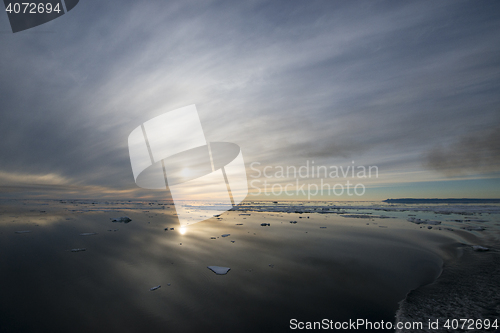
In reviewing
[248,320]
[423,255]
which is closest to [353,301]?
[248,320]

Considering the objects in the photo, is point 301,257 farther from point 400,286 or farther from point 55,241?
point 55,241

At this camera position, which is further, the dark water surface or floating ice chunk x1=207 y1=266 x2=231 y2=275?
floating ice chunk x1=207 y1=266 x2=231 y2=275

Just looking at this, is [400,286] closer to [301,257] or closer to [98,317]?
[301,257]

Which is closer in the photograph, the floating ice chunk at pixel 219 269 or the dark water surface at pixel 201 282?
the dark water surface at pixel 201 282

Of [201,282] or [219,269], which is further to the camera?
[219,269]

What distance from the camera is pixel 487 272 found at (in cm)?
497

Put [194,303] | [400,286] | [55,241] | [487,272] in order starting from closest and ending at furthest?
1. [194,303]
2. [400,286]
3. [487,272]
4. [55,241]

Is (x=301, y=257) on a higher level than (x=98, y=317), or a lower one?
lower

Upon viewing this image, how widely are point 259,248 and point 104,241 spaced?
21.7 ft

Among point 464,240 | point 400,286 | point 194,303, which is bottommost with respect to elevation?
point 464,240

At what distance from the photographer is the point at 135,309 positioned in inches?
131

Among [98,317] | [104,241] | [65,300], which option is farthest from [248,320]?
[104,241]

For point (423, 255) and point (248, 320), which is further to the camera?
point (423, 255)

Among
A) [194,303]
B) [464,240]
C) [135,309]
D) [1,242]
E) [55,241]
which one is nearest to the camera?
[135,309]
